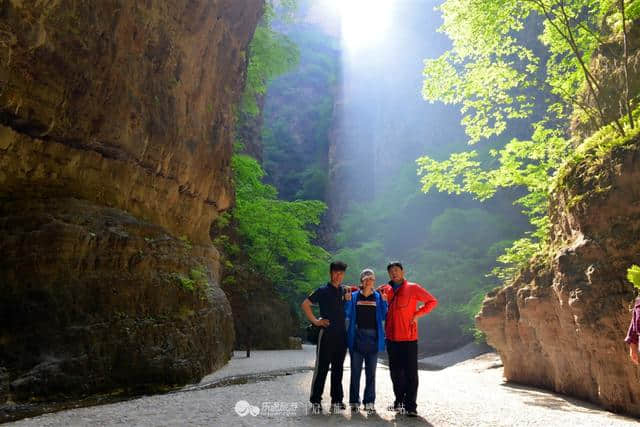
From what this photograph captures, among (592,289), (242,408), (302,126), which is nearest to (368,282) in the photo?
(242,408)

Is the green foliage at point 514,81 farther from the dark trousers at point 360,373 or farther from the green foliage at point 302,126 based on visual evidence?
the green foliage at point 302,126

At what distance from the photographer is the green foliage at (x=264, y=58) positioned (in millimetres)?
21453

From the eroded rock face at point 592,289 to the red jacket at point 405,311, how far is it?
3024mm

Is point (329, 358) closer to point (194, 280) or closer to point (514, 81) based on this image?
point (194, 280)

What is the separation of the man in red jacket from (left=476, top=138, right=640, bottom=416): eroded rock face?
9.95 feet

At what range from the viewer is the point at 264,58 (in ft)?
72.3

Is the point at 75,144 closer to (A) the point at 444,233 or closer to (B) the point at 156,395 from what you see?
(B) the point at 156,395

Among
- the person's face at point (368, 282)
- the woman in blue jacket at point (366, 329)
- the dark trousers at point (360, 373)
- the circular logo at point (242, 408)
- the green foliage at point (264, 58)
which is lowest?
the circular logo at point (242, 408)

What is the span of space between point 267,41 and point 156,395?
19.4m

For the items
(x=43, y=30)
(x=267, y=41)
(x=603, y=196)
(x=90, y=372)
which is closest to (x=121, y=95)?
(x=43, y=30)

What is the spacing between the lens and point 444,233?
114 feet

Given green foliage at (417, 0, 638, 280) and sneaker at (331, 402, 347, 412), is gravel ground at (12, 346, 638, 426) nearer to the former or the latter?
sneaker at (331, 402, 347, 412)

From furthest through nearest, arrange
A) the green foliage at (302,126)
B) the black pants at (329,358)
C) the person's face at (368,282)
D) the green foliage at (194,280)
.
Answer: the green foliage at (302,126), the green foliage at (194,280), the person's face at (368,282), the black pants at (329,358)

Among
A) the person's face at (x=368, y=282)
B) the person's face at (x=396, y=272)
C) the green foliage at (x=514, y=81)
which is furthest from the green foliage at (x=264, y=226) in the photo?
the person's face at (x=368, y=282)
